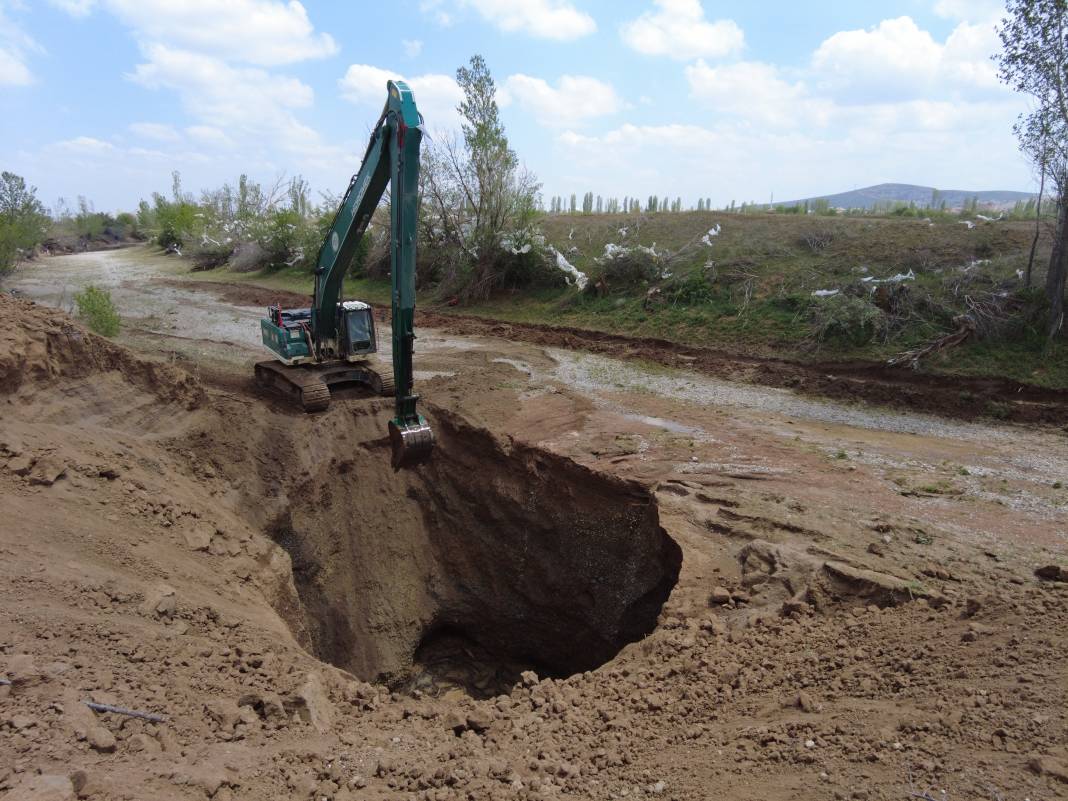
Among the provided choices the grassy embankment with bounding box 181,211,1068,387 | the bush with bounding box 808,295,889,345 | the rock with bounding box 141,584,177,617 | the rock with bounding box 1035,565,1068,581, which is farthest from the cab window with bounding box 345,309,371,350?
the bush with bounding box 808,295,889,345

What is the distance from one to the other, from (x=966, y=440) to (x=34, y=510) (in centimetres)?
1204

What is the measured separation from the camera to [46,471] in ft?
20.2

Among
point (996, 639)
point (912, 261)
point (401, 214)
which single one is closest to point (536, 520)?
point (401, 214)

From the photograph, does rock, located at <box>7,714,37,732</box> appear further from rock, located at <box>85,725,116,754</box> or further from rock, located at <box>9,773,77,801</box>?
rock, located at <box>9,773,77,801</box>

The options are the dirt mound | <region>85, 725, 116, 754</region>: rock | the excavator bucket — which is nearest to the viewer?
<region>85, 725, 116, 754</region>: rock

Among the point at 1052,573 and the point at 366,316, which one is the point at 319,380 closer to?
the point at 366,316

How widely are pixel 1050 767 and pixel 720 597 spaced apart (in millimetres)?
3120

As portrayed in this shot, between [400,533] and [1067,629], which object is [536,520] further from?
[1067,629]

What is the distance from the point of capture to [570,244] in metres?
24.3

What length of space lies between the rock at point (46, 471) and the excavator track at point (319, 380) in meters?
3.90

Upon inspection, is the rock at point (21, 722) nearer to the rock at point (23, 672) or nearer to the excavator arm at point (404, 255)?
the rock at point (23, 672)

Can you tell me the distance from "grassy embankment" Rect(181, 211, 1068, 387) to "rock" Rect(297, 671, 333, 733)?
12.6 meters

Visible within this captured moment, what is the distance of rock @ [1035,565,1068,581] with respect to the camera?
5699 mm

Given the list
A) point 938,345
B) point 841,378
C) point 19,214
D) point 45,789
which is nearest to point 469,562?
point 45,789
